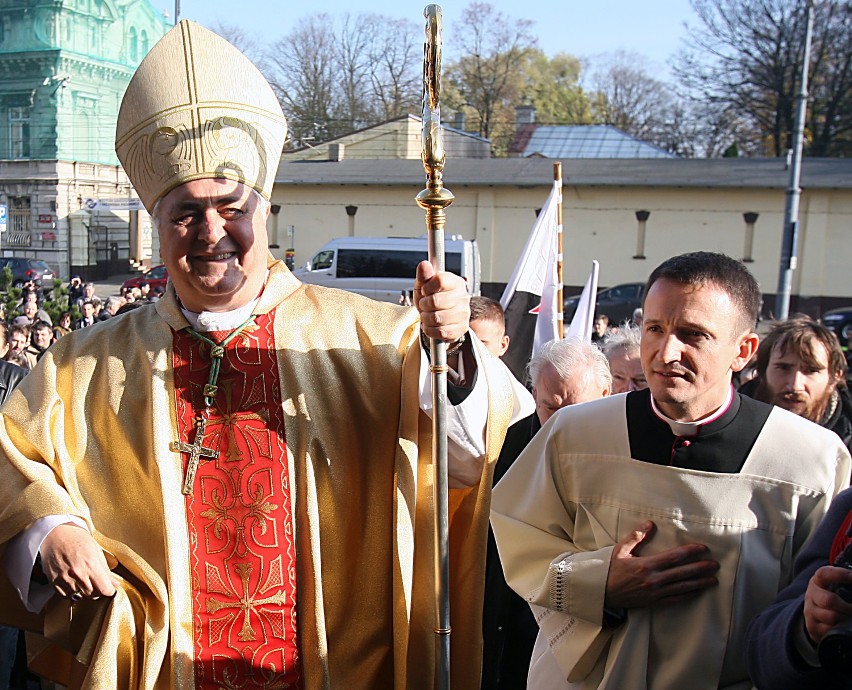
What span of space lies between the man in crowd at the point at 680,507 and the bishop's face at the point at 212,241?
1008 millimetres

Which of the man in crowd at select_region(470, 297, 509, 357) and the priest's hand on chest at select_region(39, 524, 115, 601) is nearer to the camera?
the priest's hand on chest at select_region(39, 524, 115, 601)

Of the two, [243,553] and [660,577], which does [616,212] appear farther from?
[660,577]

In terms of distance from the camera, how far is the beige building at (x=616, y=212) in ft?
77.7

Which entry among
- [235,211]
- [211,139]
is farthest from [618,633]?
[211,139]

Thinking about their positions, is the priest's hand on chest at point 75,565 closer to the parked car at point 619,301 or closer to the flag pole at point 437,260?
the flag pole at point 437,260

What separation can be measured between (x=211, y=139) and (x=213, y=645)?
4.52 feet

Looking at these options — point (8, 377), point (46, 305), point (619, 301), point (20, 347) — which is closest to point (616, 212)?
point (619, 301)

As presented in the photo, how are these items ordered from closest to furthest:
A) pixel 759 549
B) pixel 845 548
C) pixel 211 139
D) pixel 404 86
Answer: pixel 845 548 → pixel 759 549 → pixel 211 139 → pixel 404 86

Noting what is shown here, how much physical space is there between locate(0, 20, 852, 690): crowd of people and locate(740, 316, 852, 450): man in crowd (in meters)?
1.24

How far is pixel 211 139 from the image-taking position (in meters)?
2.62

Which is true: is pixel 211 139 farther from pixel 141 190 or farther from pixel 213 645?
pixel 213 645

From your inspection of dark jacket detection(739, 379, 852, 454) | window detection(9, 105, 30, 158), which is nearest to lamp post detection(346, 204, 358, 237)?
window detection(9, 105, 30, 158)

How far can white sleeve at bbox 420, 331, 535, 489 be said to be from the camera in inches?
95.0

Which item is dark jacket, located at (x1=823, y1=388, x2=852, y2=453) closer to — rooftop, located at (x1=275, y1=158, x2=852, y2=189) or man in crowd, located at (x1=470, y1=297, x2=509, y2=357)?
man in crowd, located at (x1=470, y1=297, x2=509, y2=357)
